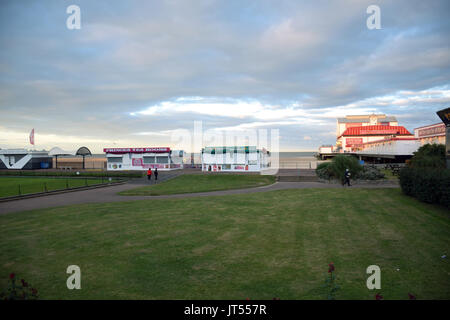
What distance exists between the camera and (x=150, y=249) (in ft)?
28.8

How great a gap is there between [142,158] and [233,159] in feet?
53.1

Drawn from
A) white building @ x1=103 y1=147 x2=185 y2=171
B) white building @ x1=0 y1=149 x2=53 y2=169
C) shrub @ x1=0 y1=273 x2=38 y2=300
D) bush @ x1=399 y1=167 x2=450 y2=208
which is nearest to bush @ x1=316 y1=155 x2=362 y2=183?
bush @ x1=399 y1=167 x2=450 y2=208

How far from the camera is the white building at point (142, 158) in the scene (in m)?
46.3

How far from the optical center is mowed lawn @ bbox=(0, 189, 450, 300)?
616 cm

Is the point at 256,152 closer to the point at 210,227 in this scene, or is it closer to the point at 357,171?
the point at 357,171

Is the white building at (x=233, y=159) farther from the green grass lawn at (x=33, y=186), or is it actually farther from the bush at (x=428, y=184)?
the bush at (x=428, y=184)

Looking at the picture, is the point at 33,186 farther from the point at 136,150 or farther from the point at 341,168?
the point at 341,168

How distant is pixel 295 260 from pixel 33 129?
71.5 meters

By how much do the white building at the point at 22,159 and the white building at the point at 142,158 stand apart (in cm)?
1868

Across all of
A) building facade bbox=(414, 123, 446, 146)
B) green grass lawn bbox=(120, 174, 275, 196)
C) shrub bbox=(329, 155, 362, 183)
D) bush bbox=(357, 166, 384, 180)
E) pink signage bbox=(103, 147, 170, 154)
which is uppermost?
building facade bbox=(414, 123, 446, 146)

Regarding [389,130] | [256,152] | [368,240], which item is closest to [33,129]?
[256,152]

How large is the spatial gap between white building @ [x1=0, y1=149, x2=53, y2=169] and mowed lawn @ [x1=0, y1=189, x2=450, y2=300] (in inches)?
1904

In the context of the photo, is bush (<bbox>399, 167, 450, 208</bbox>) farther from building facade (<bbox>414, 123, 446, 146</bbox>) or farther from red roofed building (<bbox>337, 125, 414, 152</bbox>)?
red roofed building (<bbox>337, 125, 414, 152</bbox>)

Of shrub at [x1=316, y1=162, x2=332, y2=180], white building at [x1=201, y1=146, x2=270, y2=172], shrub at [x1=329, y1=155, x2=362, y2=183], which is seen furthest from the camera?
white building at [x1=201, y1=146, x2=270, y2=172]
